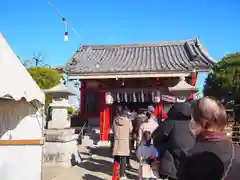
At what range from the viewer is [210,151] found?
1.82 meters

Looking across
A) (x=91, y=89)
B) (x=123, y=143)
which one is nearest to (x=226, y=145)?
(x=123, y=143)

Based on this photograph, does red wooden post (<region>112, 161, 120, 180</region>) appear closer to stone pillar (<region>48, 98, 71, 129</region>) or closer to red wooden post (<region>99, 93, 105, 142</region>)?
stone pillar (<region>48, 98, 71, 129</region>)

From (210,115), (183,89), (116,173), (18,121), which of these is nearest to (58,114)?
(18,121)

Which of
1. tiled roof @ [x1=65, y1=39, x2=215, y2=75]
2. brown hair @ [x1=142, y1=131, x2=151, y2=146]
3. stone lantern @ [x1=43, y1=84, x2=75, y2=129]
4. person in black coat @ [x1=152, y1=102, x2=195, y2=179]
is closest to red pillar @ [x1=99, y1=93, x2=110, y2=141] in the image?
tiled roof @ [x1=65, y1=39, x2=215, y2=75]

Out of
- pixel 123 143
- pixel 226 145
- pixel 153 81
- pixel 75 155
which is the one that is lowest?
pixel 75 155

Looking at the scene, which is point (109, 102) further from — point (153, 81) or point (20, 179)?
point (20, 179)

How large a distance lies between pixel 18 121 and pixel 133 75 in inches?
253

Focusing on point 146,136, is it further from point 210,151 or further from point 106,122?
point 106,122

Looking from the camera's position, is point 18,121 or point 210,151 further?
point 18,121

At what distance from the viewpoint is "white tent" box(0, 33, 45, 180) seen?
15.8 feet

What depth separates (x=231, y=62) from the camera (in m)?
18.2

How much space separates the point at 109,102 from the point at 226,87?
374 inches

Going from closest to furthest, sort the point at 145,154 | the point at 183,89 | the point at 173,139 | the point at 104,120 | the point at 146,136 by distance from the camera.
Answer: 1. the point at 173,139
2. the point at 145,154
3. the point at 146,136
4. the point at 183,89
5. the point at 104,120

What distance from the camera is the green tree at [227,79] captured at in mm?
17344
